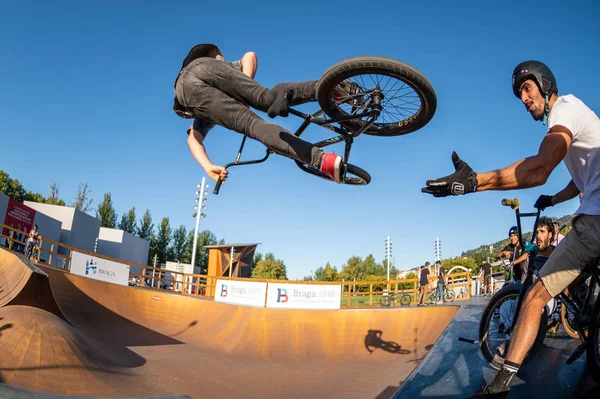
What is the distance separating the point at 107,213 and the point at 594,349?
56731mm

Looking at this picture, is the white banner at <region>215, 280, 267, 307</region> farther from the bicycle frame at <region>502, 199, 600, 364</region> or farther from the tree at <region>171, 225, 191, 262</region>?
A: the tree at <region>171, 225, 191, 262</region>

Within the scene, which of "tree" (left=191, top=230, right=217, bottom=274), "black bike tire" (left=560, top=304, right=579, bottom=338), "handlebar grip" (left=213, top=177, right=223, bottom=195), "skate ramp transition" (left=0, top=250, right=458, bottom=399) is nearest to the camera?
"handlebar grip" (left=213, top=177, right=223, bottom=195)

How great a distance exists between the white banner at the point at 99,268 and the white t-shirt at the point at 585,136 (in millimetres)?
16415

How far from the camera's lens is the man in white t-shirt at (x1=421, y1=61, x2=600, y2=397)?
1879mm

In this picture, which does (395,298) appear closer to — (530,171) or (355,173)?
(355,173)

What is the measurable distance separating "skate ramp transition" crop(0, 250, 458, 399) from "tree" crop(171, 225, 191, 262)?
135 ft

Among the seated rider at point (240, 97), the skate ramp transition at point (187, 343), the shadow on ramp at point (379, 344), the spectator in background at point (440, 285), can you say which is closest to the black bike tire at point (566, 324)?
the seated rider at point (240, 97)

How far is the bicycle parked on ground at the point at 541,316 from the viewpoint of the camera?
96.7 inches

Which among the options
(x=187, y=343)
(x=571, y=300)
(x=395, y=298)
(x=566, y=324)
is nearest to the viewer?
(x=571, y=300)

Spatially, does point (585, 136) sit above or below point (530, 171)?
above

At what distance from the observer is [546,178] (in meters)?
1.84

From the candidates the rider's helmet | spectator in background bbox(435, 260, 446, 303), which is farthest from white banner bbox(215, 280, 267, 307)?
the rider's helmet

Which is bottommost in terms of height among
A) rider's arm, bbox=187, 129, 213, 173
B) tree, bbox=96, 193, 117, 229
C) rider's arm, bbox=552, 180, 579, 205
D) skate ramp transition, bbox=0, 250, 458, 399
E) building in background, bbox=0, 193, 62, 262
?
skate ramp transition, bbox=0, 250, 458, 399

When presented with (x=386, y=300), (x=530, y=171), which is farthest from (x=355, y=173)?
(x=386, y=300)
